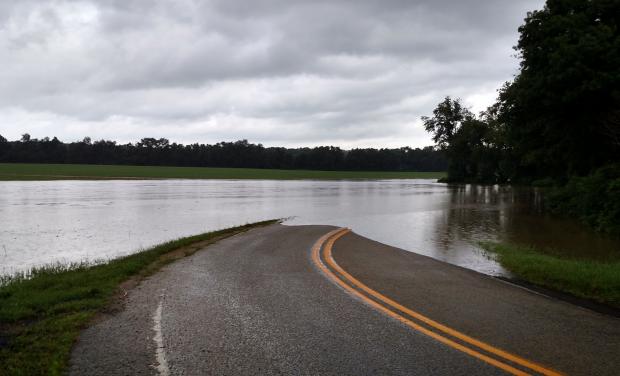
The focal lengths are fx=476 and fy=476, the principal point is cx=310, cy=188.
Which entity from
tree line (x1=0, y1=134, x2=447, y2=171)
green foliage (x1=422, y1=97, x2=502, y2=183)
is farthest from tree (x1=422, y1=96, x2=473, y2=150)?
tree line (x1=0, y1=134, x2=447, y2=171)

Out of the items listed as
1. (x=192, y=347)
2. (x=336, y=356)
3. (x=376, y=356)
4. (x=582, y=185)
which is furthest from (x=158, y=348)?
(x=582, y=185)

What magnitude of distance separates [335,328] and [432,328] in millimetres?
1291

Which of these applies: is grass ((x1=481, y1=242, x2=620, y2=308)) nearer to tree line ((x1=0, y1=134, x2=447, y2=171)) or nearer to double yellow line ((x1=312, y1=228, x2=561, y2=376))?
double yellow line ((x1=312, y1=228, x2=561, y2=376))

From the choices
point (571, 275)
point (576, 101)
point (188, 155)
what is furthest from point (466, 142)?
point (188, 155)

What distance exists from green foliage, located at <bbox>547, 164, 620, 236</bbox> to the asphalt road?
12764 millimetres

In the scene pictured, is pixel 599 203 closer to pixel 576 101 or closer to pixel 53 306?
pixel 576 101

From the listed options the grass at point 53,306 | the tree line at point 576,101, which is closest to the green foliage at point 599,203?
the tree line at point 576,101

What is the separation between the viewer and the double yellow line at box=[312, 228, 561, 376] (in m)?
5.09

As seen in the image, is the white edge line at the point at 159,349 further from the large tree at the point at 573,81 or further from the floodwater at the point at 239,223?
the large tree at the point at 573,81

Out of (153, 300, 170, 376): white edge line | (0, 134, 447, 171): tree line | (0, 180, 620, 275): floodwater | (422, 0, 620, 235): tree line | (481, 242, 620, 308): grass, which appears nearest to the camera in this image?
(153, 300, 170, 376): white edge line

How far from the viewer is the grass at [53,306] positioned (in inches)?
206

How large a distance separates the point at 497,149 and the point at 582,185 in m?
62.3

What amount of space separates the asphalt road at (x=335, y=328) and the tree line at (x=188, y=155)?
6182 inches

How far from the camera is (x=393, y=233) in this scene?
62.4 feet
